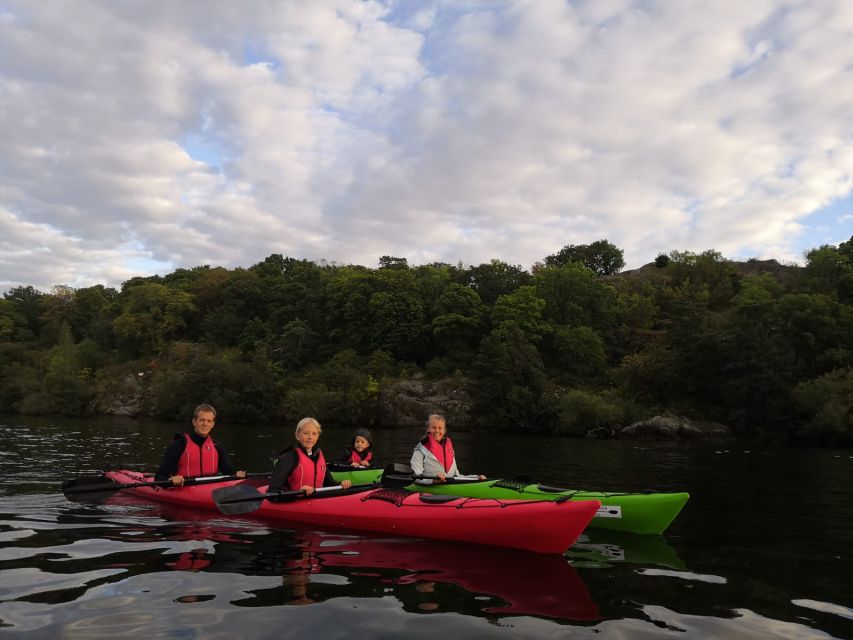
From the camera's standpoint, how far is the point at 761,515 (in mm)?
9266

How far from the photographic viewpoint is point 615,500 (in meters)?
7.66

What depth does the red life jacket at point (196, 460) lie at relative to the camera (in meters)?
9.23

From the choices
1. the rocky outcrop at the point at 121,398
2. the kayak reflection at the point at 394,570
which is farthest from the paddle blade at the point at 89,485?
the rocky outcrop at the point at 121,398

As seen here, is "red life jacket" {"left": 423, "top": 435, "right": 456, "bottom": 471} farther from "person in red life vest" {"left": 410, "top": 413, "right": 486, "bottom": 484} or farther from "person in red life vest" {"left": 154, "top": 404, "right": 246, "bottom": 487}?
"person in red life vest" {"left": 154, "top": 404, "right": 246, "bottom": 487}

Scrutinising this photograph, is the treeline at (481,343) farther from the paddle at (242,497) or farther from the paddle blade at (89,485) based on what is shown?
the paddle blade at (89,485)

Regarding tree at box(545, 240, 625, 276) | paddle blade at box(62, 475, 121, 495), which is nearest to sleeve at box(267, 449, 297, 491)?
paddle blade at box(62, 475, 121, 495)

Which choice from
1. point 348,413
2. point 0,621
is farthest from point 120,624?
point 348,413

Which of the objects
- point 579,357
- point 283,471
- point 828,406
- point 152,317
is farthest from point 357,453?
point 152,317

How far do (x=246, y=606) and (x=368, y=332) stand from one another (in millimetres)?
47555

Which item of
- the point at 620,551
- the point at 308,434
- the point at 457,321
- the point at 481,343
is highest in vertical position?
the point at 457,321

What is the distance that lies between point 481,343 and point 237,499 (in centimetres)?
3569

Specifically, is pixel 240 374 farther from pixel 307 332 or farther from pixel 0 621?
pixel 0 621

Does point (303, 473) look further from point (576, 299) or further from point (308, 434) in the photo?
point (576, 299)

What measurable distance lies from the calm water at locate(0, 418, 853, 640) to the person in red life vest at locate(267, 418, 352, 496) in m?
0.62
